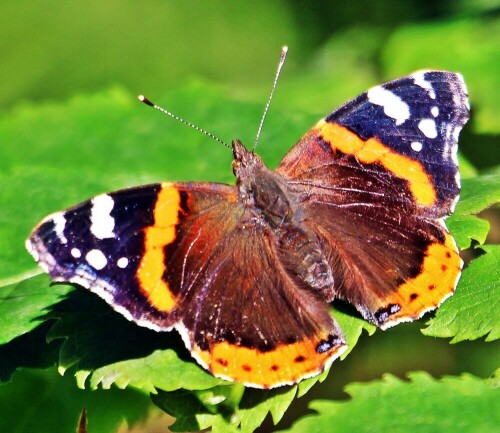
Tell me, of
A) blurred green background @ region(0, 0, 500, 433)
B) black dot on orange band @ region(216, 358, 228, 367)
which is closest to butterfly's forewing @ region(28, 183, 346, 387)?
black dot on orange band @ region(216, 358, 228, 367)

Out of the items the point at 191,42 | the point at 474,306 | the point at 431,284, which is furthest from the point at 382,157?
the point at 191,42

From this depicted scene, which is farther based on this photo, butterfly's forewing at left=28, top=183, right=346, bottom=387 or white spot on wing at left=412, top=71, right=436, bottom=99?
white spot on wing at left=412, top=71, right=436, bottom=99

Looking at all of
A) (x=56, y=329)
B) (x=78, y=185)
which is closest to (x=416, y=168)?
(x=56, y=329)

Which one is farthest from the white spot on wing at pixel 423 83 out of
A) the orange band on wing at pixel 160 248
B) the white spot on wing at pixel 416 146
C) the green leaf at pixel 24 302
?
the green leaf at pixel 24 302

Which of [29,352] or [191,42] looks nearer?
[29,352]

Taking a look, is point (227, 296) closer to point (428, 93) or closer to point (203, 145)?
point (428, 93)

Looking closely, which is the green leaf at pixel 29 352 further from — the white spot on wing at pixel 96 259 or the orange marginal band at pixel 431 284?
the orange marginal band at pixel 431 284

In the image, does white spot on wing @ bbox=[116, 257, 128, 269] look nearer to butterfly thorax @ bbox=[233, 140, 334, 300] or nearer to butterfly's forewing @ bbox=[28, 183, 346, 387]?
butterfly's forewing @ bbox=[28, 183, 346, 387]

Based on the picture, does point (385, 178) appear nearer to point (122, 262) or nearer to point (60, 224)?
point (122, 262)
